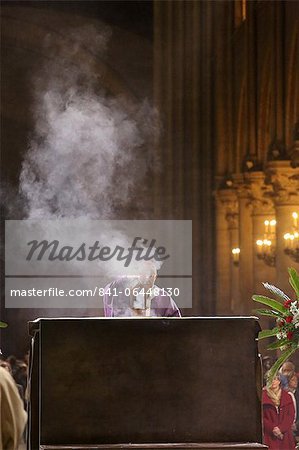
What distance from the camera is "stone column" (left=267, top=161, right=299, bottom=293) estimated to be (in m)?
15.9

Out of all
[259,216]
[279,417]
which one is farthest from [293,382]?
[259,216]

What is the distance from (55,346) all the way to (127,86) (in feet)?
49.6

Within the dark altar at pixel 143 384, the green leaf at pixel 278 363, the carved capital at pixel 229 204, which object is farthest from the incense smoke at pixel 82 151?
the dark altar at pixel 143 384

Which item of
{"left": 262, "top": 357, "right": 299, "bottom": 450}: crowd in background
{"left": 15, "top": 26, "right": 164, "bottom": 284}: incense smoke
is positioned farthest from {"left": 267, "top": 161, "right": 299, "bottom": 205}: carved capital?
{"left": 262, "top": 357, "right": 299, "bottom": 450}: crowd in background

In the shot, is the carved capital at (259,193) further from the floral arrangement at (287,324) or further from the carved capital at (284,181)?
the floral arrangement at (287,324)

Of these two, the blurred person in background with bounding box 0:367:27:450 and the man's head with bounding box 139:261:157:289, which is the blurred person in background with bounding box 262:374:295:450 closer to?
the man's head with bounding box 139:261:157:289

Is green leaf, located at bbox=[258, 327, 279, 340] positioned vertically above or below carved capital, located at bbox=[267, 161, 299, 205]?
below

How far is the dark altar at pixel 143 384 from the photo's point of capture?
18.0ft

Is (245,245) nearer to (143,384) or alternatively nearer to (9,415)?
(143,384)

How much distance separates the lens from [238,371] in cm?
554

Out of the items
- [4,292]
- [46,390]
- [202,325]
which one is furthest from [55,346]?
[4,292]

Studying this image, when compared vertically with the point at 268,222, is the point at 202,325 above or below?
below

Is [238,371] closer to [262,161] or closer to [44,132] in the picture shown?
[262,161]

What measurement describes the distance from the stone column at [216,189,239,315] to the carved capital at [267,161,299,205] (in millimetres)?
2764
